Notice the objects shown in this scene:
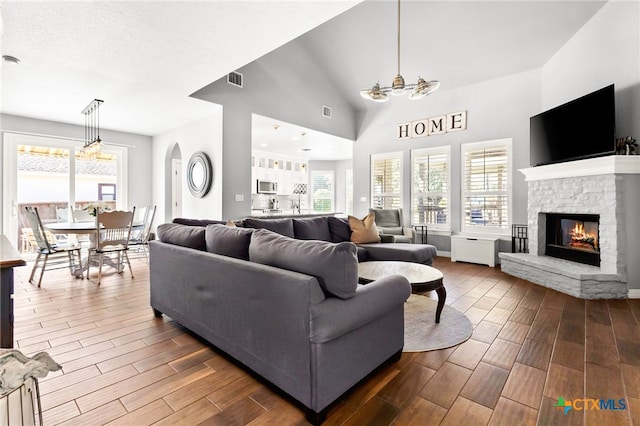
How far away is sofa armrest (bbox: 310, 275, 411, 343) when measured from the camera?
148cm

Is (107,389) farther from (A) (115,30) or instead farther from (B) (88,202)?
(B) (88,202)

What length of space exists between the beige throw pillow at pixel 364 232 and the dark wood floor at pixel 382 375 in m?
1.68

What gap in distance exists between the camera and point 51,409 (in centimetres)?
161

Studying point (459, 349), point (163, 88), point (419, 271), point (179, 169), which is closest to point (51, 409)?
point (459, 349)

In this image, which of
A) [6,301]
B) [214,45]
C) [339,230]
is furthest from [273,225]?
[6,301]

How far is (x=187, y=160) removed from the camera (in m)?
5.76

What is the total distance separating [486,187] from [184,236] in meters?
5.30

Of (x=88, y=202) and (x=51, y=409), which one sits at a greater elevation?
(x=88, y=202)

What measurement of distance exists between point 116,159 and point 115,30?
4.72m

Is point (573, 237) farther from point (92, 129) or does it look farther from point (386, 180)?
point (92, 129)

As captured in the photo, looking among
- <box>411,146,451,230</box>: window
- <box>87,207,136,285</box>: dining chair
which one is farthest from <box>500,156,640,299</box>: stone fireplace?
<box>87,207,136,285</box>: dining chair

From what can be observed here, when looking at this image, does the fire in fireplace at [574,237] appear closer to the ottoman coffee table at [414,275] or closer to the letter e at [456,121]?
the letter e at [456,121]

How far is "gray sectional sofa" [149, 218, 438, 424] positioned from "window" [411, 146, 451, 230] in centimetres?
464

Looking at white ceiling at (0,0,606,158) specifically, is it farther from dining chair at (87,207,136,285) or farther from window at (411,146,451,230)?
dining chair at (87,207,136,285)
